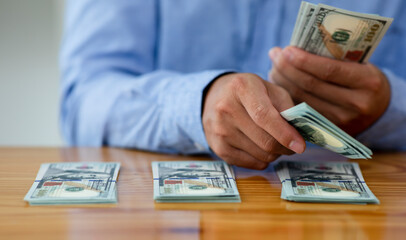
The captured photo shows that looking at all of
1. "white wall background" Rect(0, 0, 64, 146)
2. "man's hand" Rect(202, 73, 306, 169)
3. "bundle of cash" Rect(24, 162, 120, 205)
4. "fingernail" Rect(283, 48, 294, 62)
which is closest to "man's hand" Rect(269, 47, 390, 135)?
"fingernail" Rect(283, 48, 294, 62)

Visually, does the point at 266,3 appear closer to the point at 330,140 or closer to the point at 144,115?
the point at 144,115

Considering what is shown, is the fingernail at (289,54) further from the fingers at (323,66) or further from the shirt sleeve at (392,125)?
the shirt sleeve at (392,125)

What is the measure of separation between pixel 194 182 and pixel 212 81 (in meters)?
0.27

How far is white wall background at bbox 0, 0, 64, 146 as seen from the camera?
2.81m

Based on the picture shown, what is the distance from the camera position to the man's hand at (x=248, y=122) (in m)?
0.83

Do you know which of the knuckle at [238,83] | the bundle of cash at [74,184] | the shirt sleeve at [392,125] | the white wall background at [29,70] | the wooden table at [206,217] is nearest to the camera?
the wooden table at [206,217]

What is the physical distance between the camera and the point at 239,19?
4.73ft

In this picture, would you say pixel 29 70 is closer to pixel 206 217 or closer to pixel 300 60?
pixel 300 60

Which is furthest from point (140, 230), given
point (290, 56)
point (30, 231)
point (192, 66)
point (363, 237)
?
point (192, 66)

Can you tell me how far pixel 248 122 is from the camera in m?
0.89

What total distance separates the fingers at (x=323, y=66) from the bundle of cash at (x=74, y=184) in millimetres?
422

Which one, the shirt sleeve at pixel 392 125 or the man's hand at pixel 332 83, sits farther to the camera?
the shirt sleeve at pixel 392 125

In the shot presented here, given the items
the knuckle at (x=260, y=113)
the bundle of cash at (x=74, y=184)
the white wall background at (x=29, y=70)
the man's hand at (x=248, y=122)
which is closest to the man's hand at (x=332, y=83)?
the man's hand at (x=248, y=122)

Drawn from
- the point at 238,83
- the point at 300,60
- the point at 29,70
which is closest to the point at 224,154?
the point at 238,83
